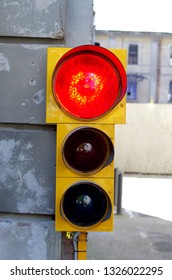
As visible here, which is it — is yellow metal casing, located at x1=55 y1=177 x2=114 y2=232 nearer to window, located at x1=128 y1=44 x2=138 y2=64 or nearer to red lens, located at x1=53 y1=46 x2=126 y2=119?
red lens, located at x1=53 y1=46 x2=126 y2=119

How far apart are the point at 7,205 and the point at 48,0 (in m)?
1.38

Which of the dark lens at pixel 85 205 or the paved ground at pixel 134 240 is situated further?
the paved ground at pixel 134 240

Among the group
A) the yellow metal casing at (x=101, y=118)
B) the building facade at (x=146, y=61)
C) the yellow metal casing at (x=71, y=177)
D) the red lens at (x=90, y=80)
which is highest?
the building facade at (x=146, y=61)

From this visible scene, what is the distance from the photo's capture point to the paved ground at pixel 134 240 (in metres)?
5.67

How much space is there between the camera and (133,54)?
1129 inches

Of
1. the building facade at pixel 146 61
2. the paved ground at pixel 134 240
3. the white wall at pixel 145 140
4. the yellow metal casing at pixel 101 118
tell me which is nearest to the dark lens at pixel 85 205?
the yellow metal casing at pixel 101 118

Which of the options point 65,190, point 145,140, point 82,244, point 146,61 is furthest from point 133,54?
point 65,190

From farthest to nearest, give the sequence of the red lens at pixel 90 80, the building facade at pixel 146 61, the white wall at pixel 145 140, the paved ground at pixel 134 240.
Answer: the building facade at pixel 146 61 < the white wall at pixel 145 140 < the paved ground at pixel 134 240 < the red lens at pixel 90 80

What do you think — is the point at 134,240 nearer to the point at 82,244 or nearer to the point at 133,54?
the point at 82,244

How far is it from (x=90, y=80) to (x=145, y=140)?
553 inches

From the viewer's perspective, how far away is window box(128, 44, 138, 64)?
28469mm

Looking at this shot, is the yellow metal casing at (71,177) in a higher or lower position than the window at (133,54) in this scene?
lower

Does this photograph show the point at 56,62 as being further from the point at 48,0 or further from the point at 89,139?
the point at 48,0

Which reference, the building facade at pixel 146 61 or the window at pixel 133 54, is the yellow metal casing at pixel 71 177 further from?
the window at pixel 133 54
